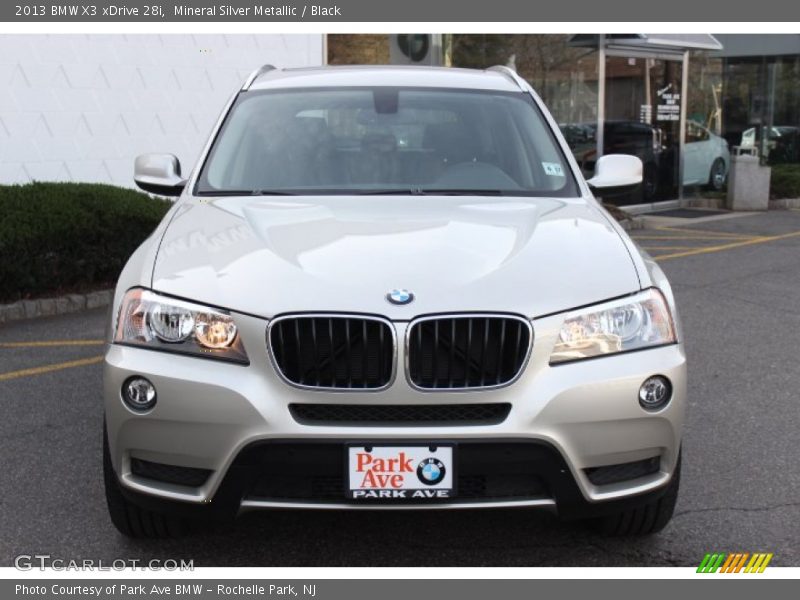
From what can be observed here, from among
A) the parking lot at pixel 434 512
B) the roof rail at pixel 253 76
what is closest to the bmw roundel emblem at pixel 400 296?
the parking lot at pixel 434 512

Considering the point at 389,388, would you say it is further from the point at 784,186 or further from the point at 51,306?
the point at 784,186

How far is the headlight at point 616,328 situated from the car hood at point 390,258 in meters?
0.05

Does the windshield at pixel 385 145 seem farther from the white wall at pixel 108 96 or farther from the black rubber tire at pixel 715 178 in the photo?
the black rubber tire at pixel 715 178

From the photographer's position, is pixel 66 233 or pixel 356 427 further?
pixel 66 233

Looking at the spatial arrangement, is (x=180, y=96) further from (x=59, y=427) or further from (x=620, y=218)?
(x=59, y=427)

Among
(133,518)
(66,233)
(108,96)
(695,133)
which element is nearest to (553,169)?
(133,518)

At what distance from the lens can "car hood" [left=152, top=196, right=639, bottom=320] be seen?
3.21 metres

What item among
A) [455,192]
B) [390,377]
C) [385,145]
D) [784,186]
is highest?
[385,145]

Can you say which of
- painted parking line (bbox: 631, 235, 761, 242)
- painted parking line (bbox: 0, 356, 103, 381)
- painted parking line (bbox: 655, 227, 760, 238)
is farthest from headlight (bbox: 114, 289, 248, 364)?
painted parking line (bbox: 655, 227, 760, 238)

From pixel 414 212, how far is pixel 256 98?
1.36 meters

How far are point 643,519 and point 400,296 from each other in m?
1.29

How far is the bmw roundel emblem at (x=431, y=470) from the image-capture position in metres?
3.09

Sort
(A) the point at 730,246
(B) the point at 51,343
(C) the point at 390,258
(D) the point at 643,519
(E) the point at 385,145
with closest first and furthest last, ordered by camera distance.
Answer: (C) the point at 390,258, (D) the point at 643,519, (E) the point at 385,145, (B) the point at 51,343, (A) the point at 730,246

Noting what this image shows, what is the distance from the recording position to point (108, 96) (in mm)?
11398
